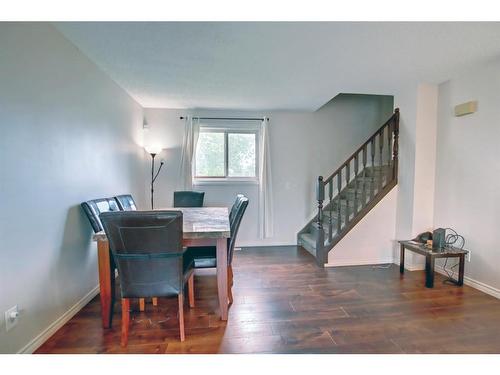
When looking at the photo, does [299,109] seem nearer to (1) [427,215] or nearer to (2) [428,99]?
(2) [428,99]

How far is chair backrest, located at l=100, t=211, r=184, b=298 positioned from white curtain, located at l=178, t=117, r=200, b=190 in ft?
8.16

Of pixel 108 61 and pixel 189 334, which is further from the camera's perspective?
pixel 108 61

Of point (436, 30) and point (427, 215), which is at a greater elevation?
point (436, 30)

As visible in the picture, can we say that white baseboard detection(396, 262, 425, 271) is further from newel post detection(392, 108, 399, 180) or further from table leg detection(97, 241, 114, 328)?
table leg detection(97, 241, 114, 328)

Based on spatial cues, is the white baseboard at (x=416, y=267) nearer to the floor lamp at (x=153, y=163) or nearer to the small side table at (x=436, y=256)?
the small side table at (x=436, y=256)

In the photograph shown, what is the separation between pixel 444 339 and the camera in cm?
178

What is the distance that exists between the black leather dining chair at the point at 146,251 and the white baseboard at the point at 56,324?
1.79 ft

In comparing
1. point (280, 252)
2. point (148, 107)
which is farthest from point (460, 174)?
point (148, 107)

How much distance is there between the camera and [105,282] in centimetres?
191

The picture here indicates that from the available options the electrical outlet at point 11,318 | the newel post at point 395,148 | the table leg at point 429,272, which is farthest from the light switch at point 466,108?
the electrical outlet at point 11,318

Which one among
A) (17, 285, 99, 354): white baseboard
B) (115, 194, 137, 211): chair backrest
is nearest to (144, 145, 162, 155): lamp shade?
(115, 194, 137, 211): chair backrest

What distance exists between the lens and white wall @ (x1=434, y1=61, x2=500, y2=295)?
8.13 ft
